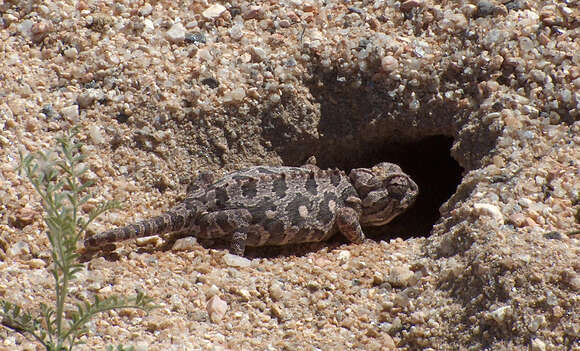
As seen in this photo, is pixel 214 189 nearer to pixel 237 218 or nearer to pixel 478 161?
pixel 237 218

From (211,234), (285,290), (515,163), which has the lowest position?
(285,290)

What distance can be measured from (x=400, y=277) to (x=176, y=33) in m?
3.01

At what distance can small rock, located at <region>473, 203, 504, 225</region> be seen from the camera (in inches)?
197

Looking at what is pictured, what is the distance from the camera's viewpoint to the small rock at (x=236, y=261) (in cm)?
543

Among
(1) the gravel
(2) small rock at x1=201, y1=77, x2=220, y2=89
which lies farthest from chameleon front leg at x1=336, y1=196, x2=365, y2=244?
(2) small rock at x1=201, y1=77, x2=220, y2=89

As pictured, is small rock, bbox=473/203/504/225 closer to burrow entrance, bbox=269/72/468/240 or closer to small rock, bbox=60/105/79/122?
burrow entrance, bbox=269/72/468/240

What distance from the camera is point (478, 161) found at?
590cm

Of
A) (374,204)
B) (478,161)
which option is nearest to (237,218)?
(374,204)

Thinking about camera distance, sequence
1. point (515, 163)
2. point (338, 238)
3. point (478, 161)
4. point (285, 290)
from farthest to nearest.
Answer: point (338, 238)
point (478, 161)
point (515, 163)
point (285, 290)

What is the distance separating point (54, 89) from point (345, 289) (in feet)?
9.75

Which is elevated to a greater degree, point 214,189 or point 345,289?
point 214,189

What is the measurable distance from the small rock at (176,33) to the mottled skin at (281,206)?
131cm

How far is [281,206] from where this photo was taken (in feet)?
19.8

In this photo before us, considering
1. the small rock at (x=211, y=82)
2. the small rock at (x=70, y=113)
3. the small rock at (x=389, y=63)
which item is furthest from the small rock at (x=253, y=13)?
the small rock at (x=70, y=113)
